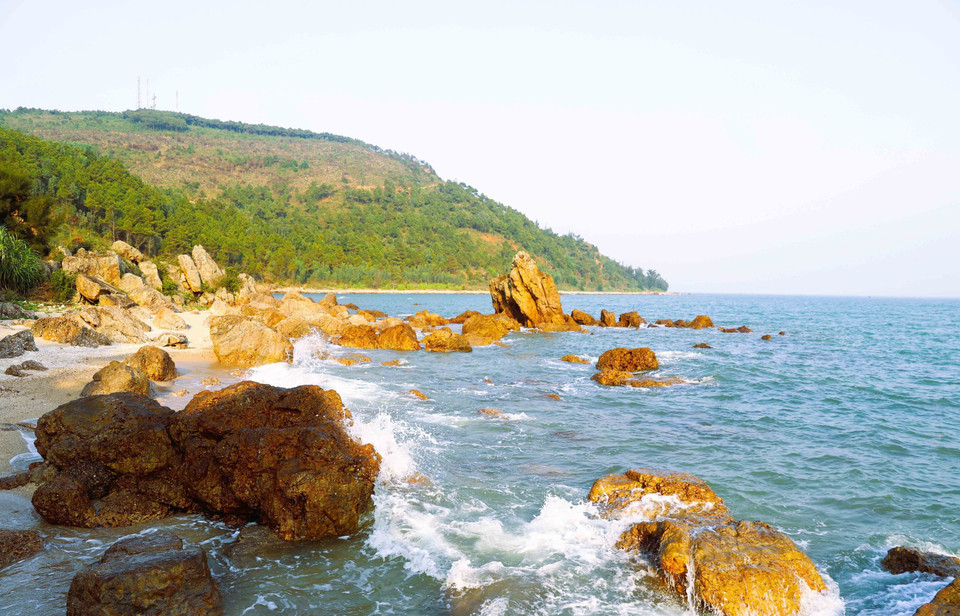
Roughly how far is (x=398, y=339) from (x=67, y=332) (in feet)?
50.6

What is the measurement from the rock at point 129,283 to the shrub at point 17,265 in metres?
6.10

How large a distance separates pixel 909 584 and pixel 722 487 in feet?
11.4

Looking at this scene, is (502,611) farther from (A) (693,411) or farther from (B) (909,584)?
(A) (693,411)

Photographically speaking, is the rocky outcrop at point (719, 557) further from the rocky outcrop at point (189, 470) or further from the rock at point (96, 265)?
the rock at point (96, 265)

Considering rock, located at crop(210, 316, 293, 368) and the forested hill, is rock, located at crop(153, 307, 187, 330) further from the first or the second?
the forested hill

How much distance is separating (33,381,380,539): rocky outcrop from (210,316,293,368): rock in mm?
12091

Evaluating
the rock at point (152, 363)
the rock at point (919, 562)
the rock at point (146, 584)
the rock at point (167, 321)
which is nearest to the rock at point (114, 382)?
the rock at point (152, 363)

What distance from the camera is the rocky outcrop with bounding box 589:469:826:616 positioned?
248 inches

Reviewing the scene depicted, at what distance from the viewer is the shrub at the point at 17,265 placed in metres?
23.7

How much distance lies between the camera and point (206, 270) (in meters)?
52.5

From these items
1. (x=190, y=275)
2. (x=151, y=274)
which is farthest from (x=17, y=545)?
(x=190, y=275)

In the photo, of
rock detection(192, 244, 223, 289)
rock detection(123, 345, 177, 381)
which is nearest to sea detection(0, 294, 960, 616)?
rock detection(123, 345, 177, 381)

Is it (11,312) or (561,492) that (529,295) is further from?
(561,492)

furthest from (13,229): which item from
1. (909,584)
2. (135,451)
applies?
(909,584)
